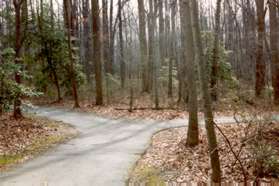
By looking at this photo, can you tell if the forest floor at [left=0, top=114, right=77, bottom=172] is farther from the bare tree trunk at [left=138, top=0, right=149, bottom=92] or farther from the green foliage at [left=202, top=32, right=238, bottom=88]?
the bare tree trunk at [left=138, top=0, right=149, bottom=92]

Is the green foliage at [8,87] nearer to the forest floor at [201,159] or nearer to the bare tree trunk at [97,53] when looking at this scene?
the forest floor at [201,159]

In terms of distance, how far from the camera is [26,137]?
13.8 m

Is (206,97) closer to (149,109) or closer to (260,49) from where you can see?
(149,109)

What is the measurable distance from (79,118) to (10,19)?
11.5 metres

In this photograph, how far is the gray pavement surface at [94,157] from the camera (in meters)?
9.02

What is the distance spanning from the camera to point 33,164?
34.6ft

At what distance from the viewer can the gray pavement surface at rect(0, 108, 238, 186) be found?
9.02 meters

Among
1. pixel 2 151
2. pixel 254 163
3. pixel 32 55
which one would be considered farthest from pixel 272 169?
pixel 32 55

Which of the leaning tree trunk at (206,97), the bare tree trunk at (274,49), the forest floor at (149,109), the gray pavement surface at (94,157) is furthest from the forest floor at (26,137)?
the bare tree trunk at (274,49)

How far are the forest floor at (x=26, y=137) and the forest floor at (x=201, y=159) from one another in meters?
3.49

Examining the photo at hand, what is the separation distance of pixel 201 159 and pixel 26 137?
21.9 feet

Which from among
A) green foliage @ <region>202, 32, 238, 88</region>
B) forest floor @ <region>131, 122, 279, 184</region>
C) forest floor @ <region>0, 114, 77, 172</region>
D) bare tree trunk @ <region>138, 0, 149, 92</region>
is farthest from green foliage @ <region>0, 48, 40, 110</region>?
bare tree trunk @ <region>138, 0, 149, 92</region>

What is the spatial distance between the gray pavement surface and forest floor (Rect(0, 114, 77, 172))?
0.45 metres

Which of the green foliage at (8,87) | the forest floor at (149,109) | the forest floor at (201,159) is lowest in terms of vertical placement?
the forest floor at (201,159)
